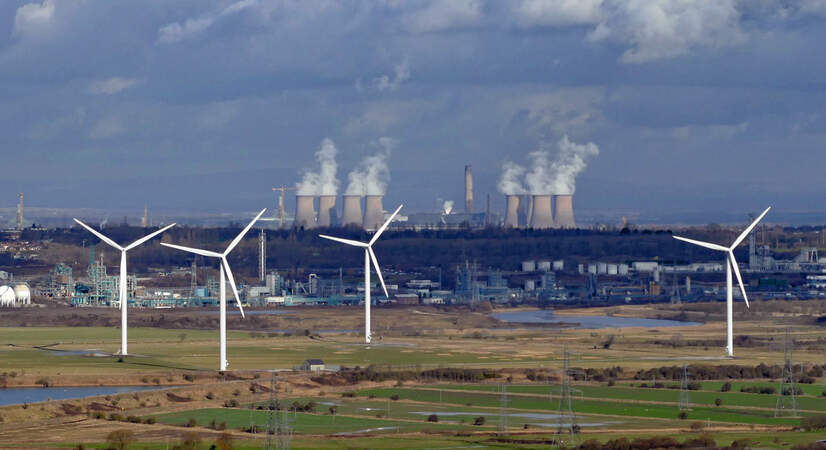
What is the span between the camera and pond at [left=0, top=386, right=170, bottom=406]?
64.9 metres

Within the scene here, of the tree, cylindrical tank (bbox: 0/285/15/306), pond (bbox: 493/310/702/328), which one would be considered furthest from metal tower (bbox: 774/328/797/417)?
cylindrical tank (bbox: 0/285/15/306)

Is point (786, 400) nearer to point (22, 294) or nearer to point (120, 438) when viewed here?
point (120, 438)

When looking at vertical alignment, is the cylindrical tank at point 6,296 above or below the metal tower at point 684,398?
above

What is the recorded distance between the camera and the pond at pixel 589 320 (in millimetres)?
119312

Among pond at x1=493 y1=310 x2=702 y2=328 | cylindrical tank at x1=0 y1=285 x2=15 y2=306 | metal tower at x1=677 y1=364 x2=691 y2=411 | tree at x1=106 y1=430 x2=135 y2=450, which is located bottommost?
tree at x1=106 y1=430 x2=135 y2=450

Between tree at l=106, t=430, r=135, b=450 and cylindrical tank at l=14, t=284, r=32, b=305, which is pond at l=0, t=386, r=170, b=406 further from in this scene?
cylindrical tank at l=14, t=284, r=32, b=305

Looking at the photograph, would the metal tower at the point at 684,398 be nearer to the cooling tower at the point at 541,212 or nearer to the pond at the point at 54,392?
the pond at the point at 54,392

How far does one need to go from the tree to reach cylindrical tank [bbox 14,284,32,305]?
8444 cm

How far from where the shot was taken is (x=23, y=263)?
572ft

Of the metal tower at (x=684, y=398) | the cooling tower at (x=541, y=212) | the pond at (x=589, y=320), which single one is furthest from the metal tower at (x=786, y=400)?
the cooling tower at (x=541, y=212)

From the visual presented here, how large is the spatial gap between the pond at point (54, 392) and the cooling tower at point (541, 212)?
428ft

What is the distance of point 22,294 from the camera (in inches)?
5325

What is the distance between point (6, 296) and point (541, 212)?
273 ft

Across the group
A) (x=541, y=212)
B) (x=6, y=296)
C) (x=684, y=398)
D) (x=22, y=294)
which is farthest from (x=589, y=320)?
(x=541, y=212)
